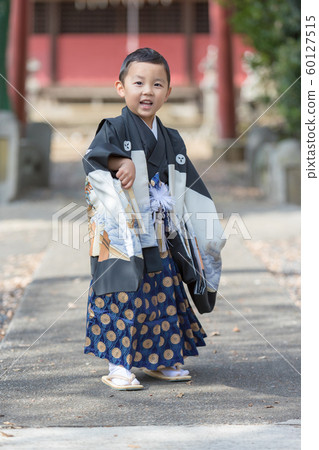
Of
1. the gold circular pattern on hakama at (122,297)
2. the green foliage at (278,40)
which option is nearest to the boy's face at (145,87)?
the gold circular pattern on hakama at (122,297)

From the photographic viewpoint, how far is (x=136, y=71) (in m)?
3.59

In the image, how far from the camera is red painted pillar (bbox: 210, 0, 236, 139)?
15070 millimetres

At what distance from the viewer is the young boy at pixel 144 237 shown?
11.5 feet

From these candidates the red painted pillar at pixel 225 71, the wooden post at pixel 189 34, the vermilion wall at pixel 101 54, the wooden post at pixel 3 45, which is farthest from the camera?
the vermilion wall at pixel 101 54

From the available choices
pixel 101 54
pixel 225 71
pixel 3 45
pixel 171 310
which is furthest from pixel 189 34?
pixel 171 310

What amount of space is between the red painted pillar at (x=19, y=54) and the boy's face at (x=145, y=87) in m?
9.75

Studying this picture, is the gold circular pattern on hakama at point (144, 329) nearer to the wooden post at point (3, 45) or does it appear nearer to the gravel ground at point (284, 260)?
the gravel ground at point (284, 260)

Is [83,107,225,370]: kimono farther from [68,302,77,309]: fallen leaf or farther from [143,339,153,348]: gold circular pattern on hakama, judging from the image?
[68,302,77,309]: fallen leaf

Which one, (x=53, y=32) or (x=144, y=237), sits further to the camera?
(x=53, y=32)

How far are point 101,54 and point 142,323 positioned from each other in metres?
16.8

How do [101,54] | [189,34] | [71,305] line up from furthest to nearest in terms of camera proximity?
[101,54] < [189,34] < [71,305]

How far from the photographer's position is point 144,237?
3.60 meters

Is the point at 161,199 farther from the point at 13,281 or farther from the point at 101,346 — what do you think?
the point at 13,281
